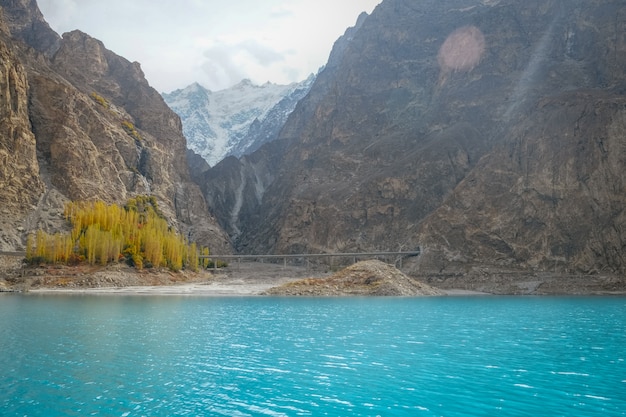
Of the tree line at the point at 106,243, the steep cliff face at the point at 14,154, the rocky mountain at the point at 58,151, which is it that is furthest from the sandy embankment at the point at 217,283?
the steep cliff face at the point at 14,154

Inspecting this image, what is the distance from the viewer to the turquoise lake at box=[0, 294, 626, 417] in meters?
19.1

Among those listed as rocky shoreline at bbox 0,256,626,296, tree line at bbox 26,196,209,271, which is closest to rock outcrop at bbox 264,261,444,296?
rocky shoreline at bbox 0,256,626,296

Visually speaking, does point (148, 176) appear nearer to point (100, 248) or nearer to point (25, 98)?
point (25, 98)

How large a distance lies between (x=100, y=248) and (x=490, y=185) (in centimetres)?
10853

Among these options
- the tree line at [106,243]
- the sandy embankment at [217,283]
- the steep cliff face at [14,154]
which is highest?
the steep cliff face at [14,154]

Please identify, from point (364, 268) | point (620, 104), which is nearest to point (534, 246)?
point (620, 104)

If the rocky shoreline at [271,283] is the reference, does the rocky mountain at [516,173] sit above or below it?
above

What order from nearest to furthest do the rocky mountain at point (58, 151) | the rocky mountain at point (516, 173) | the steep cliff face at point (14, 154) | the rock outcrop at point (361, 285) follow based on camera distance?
the rock outcrop at point (361, 285) < the steep cliff face at point (14, 154) < the rocky mountain at point (58, 151) < the rocky mountain at point (516, 173)

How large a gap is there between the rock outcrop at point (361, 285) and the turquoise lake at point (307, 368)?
46.9 metres

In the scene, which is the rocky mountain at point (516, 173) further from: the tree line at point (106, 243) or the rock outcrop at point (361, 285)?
the tree line at point (106, 243)

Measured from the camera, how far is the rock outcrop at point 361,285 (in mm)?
93375

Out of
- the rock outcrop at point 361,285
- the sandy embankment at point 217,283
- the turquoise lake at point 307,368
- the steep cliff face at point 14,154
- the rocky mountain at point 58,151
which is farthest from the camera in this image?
the rocky mountain at point 58,151

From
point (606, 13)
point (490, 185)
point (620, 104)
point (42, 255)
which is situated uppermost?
point (606, 13)

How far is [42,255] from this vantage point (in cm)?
10781
